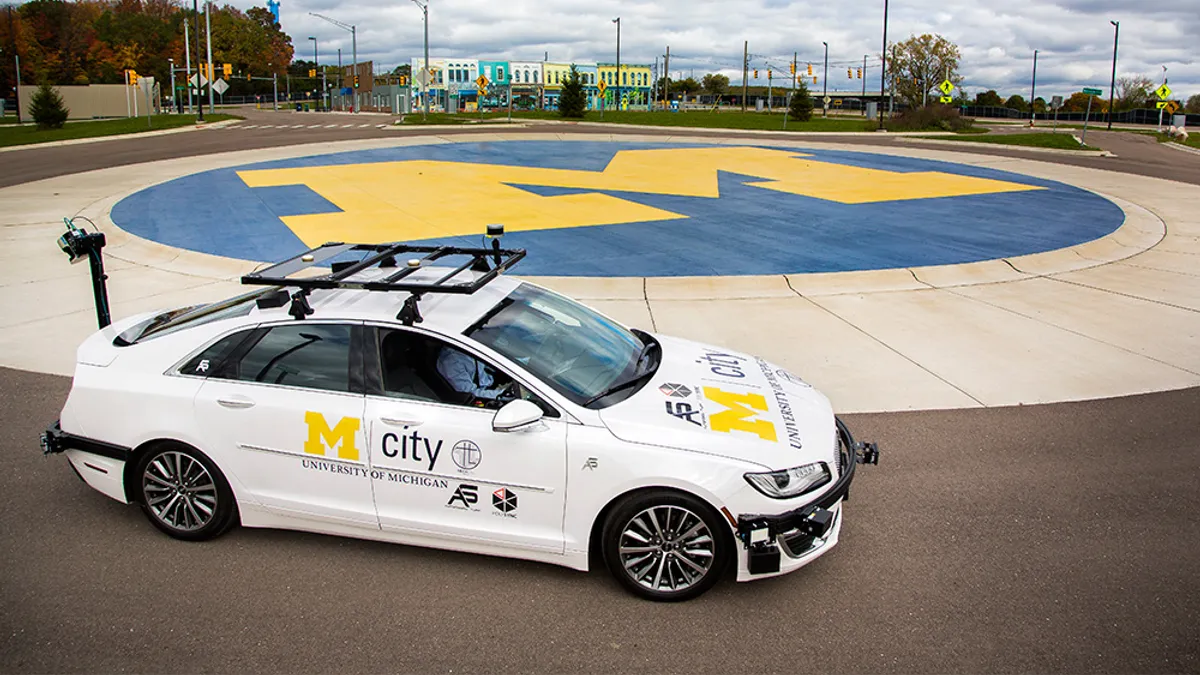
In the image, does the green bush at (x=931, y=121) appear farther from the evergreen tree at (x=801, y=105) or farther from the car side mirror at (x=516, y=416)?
the car side mirror at (x=516, y=416)

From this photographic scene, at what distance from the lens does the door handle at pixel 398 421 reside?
4.71 meters

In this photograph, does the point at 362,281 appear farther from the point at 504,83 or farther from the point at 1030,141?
the point at 504,83

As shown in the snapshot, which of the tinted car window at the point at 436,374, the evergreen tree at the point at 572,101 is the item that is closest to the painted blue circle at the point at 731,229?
the tinted car window at the point at 436,374

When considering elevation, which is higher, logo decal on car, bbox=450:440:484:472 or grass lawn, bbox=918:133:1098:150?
grass lawn, bbox=918:133:1098:150

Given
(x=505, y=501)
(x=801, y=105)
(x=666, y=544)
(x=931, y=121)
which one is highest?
(x=801, y=105)

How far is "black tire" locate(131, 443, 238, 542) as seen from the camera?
507 centimetres

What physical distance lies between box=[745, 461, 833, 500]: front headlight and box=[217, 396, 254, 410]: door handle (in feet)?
8.92

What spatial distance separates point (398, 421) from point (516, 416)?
0.73 metres

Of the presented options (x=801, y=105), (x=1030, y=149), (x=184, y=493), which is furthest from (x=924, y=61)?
(x=184, y=493)

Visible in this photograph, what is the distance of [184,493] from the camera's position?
512 cm

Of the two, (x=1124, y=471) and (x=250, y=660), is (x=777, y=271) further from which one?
(x=250, y=660)

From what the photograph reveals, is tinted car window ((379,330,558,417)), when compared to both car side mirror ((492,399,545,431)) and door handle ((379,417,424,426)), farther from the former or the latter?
car side mirror ((492,399,545,431))

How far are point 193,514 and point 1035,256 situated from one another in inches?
480

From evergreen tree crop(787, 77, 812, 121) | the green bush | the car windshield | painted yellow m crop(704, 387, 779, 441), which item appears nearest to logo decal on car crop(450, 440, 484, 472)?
the car windshield
